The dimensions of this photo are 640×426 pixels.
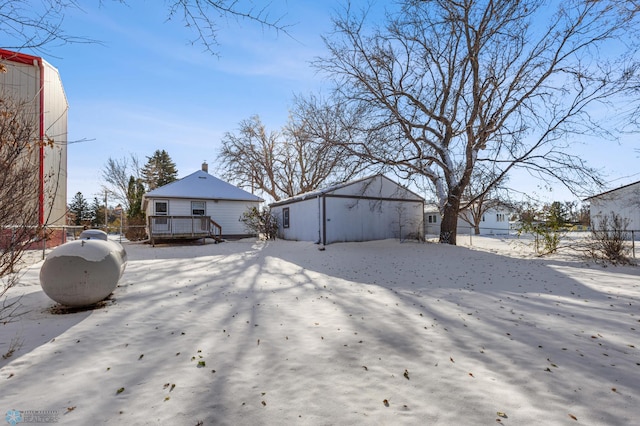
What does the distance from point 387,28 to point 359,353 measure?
15209 mm

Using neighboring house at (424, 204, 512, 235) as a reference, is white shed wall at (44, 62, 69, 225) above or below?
above

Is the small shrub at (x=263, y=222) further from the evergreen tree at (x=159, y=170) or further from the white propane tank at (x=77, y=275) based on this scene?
the evergreen tree at (x=159, y=170)

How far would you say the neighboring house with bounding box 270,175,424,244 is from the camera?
50.1 ft

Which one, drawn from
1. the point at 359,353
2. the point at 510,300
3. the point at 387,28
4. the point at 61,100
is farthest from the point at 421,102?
the point at 61,100

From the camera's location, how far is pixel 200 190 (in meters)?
19.2

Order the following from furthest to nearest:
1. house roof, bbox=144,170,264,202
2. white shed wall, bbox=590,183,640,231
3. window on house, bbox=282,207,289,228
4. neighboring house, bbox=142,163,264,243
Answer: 1. white shed wall, bbox=590,183,640,231
2. window on house, bbox=282,207,289,228
3. house roof, bbox=144,170,264,202
4. neighboring house, bbox=142,163,264,243

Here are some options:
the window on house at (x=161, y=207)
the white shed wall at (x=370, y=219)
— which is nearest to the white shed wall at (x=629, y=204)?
the white shed wall at (x=370, y=219)

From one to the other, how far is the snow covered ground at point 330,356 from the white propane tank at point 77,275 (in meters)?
0.29

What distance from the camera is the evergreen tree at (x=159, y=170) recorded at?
38.8 m

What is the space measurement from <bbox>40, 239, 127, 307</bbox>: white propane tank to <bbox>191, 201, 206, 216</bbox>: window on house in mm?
14558

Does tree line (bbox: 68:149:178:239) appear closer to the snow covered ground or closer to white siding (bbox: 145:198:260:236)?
white siding (bbox: 145:198:260:236)

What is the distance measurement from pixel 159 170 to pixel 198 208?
2594 centimetres

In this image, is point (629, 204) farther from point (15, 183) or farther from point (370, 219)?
point (15, 183)

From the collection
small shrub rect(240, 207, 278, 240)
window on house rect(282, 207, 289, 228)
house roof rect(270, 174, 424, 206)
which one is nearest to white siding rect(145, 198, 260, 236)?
small shrub rect(240, 207, 278, 240)
